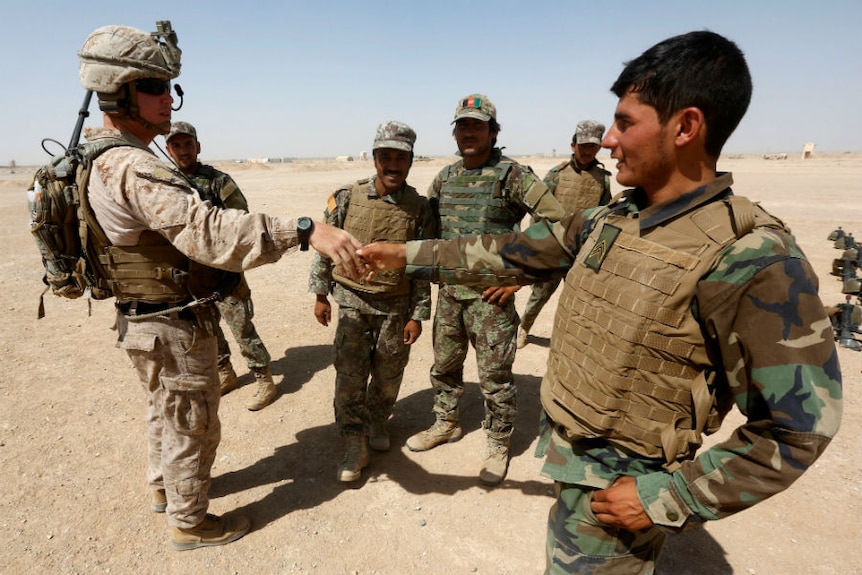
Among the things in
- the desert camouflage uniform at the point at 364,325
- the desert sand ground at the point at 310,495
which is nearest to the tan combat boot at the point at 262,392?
the desert sand ground at the point at 310,495

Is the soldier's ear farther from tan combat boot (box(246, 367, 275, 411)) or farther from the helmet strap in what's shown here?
tan combat boot (box(246, 367, 275, 411))

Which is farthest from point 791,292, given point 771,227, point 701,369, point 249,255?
point 249,255

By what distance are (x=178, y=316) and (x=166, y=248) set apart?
16.1 inches

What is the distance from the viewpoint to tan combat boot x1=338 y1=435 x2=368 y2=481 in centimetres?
351

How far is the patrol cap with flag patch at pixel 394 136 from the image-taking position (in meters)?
3.27

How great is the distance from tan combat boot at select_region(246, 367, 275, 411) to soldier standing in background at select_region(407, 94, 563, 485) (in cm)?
198

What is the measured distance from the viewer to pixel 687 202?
1.47m

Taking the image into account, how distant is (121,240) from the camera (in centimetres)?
235

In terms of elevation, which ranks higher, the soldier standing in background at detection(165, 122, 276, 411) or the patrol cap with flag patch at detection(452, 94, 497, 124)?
the patrol cap with flag patch at detection(452, 94, 497, 124)

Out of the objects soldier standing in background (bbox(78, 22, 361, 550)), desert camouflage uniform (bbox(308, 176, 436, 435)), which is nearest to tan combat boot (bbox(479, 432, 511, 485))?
desert camouflage uniform (bbox(308, 176, 436, 435))

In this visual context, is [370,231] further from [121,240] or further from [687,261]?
[687,261]

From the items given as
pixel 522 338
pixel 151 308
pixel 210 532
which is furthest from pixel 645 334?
pixel 522 338

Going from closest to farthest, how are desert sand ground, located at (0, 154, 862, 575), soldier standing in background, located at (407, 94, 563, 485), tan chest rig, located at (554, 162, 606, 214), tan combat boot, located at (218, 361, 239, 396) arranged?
desert sand ground, located at (0, 154, 862, 575) < soldier standing in background, located at (407, 94, 563, 485) < tan combat boot, located at (218, 361, 239, 396) < tan chest rig, located at (554, 162, 606, 214)

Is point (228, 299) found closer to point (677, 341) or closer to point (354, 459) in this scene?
point (354, 459)
